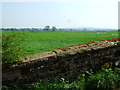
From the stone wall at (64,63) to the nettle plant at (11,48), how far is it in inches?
7.1

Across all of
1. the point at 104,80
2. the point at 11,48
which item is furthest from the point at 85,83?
the point at 11,48

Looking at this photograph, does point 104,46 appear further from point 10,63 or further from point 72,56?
point 10,63

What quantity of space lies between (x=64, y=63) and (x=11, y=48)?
61.5 inches

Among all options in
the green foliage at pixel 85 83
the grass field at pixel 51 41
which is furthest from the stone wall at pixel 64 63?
the grass field at pixel 51 41

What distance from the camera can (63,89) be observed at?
5.32 metres

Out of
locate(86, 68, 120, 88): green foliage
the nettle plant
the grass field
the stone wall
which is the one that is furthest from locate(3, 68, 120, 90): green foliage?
the grass field

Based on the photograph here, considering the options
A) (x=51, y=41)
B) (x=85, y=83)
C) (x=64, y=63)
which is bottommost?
(x=85, y=83)

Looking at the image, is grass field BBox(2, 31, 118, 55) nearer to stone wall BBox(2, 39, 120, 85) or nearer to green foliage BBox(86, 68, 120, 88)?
stone wall BBox(2, 39, 120, 85)

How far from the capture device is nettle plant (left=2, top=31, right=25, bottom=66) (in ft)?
17.4

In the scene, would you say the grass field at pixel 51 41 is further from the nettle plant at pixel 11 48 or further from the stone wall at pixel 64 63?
the stone wall at pixel 64 63

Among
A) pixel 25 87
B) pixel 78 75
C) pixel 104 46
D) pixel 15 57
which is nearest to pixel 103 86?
pixel 78 75

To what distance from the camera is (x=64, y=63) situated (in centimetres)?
580

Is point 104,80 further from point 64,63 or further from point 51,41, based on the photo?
point 51,41

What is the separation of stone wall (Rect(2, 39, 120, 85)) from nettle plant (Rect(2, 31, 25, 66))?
0.18 metres
